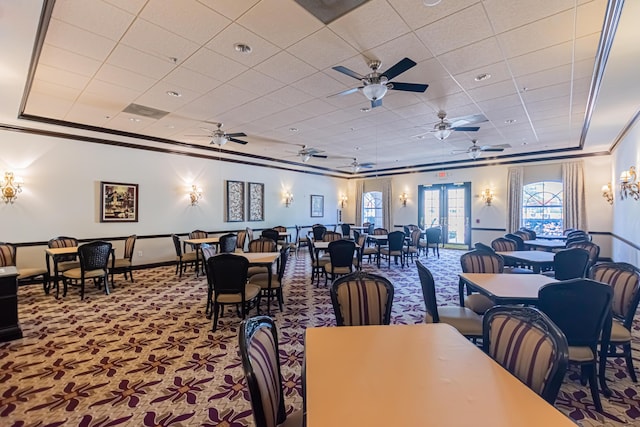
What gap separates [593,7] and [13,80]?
681 cm

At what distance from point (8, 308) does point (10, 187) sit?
11.8ft

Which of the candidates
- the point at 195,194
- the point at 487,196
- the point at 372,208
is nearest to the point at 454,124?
the point at 487,196

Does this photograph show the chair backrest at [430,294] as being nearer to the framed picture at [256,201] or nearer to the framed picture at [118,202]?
the framed picture at [118,202]

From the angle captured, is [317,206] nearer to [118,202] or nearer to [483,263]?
[118,202]

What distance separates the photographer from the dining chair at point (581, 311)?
2.34 metres

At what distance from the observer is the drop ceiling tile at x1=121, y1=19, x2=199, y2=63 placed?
10.5ft

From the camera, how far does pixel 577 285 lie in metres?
2.37

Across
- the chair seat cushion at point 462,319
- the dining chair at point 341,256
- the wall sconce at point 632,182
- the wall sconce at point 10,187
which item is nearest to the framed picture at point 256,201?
the dining chair at point 341,256

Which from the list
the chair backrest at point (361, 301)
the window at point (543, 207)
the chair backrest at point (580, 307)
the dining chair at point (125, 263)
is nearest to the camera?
the chair backrest at point (580, 307)

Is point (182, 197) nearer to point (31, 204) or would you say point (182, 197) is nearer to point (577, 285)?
point (31, 204)

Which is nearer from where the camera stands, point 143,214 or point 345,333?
point 345,333

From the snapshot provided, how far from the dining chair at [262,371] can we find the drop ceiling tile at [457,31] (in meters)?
3.29

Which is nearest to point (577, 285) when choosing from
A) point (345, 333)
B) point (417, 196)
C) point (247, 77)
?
point (345, 333)

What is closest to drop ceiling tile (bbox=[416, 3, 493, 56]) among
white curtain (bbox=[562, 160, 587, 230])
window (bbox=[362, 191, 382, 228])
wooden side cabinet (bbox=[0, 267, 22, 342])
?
wooden side cabinet (bbox=[0, 267, 22, 342])
